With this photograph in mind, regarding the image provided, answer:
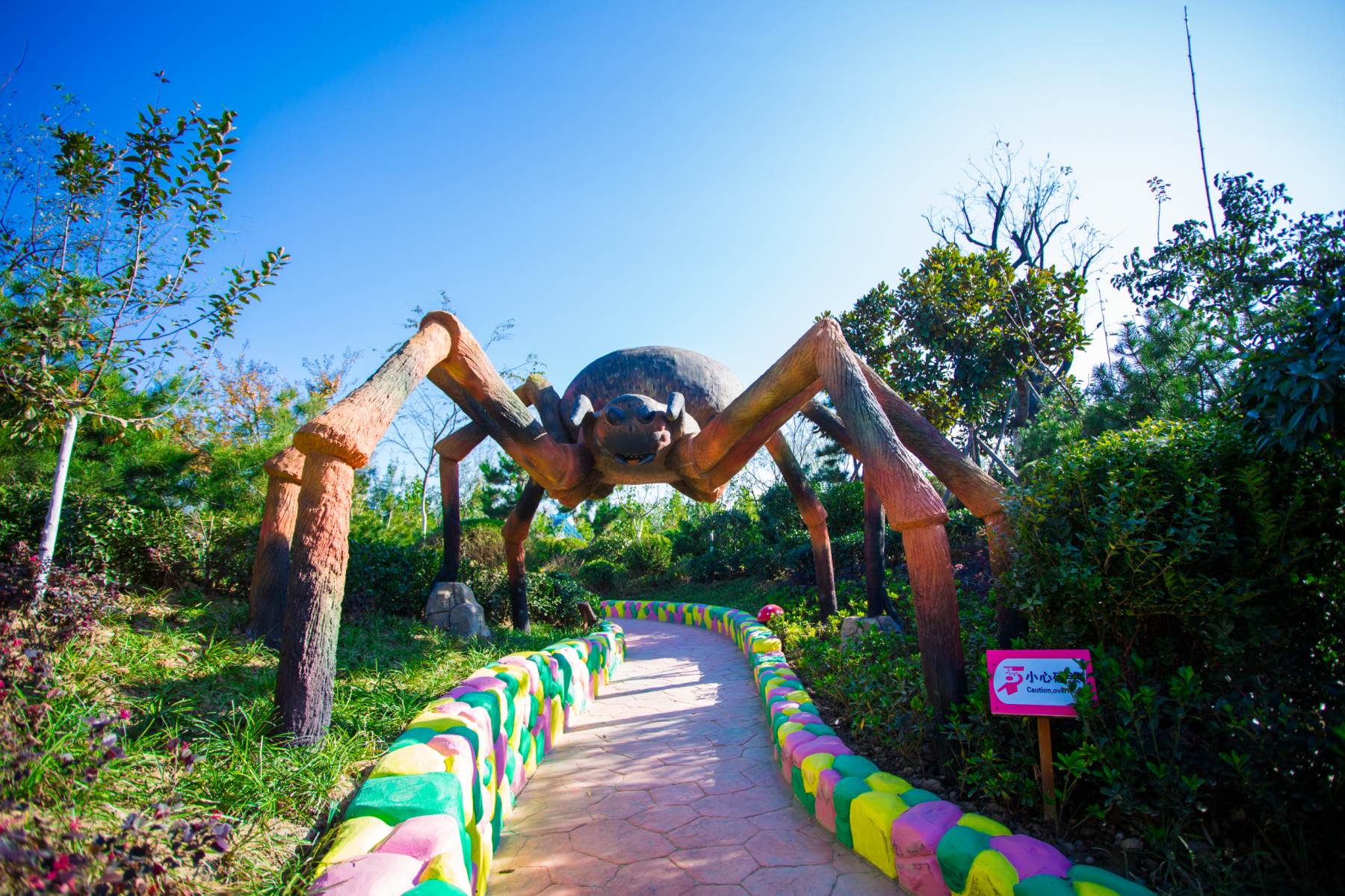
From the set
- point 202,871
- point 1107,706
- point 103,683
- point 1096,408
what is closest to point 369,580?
point 103,683

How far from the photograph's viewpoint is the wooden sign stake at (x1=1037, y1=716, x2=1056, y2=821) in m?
2.57

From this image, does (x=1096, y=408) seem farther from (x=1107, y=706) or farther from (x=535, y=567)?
(x=535, y=567)

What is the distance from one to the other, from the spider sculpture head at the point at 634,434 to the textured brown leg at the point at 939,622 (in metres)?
2.49

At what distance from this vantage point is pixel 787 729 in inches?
151

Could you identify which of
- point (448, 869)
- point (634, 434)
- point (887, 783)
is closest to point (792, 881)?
point (887, 783)

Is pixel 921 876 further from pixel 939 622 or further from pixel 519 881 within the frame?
pixel 519 881

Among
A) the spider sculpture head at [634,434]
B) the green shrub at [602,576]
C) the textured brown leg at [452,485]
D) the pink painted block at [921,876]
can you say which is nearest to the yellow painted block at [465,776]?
the pink painted block at [921,876]

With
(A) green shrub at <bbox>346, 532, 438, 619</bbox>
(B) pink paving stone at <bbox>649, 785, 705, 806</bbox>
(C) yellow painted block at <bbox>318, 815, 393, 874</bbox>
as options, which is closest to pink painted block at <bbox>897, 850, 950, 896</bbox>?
(B) pink paving stone at <bbox>649, 785, 705, 806</bbox>

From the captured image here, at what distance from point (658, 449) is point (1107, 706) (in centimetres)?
335

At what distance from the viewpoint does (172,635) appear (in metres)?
4.48

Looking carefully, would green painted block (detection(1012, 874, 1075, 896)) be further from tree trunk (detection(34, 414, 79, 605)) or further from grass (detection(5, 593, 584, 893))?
tree trunk (detection(34, 414, 79, 605))

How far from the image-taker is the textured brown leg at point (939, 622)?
9.86ft

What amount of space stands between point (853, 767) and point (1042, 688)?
0.98 meters

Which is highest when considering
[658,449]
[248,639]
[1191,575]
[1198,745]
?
[658,449]
